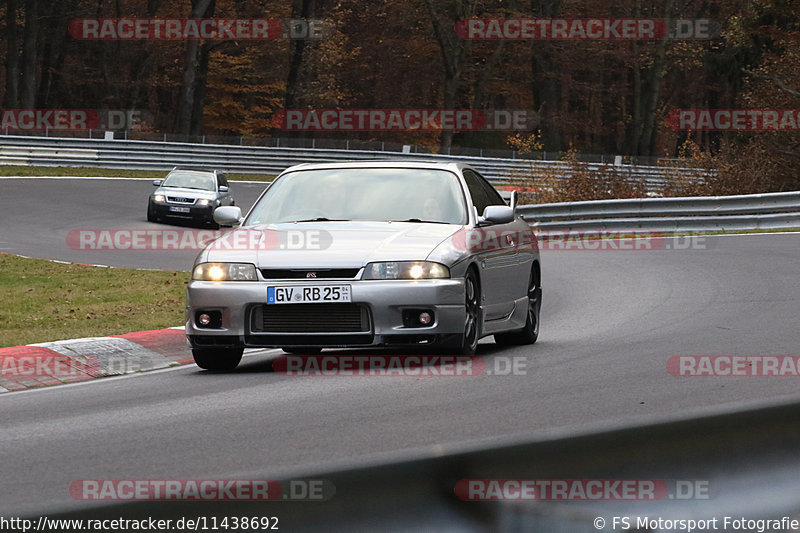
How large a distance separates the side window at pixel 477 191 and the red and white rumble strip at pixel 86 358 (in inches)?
106

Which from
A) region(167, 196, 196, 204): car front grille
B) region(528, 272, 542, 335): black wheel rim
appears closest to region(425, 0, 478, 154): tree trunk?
region(167, 196, 196, 204): car front grille

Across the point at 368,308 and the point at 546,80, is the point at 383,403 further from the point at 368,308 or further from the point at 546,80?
the point at 546,80

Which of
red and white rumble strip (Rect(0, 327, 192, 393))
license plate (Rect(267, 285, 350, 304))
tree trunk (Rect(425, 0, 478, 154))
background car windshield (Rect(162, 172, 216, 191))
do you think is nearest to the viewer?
license plate (Rect(267, 285, 350, 304))

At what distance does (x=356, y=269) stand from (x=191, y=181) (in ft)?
84.5

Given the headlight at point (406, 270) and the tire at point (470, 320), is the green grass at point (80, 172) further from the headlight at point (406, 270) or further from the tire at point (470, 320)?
the headlight at point (406, 270)

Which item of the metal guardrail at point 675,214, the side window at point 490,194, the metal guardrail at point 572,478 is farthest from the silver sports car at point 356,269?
the metal guardrail at point 675,214

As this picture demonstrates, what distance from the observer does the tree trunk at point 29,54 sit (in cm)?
6519

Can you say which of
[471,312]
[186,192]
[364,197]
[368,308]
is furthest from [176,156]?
[368,308]

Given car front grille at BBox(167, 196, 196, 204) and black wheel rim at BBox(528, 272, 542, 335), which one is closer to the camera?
black wheel rim at BBox(528, 272, 542, 335)

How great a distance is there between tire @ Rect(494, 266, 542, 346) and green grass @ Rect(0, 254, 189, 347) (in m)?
3.50

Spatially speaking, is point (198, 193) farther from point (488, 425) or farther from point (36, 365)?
point (488, 425)

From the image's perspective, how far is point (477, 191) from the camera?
10961 mm

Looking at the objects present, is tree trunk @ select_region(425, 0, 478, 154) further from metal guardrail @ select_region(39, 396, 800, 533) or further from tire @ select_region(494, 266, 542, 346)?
metal guardrail @ select_region(39, 396, 800, 533)

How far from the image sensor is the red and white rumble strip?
31.8 feet
